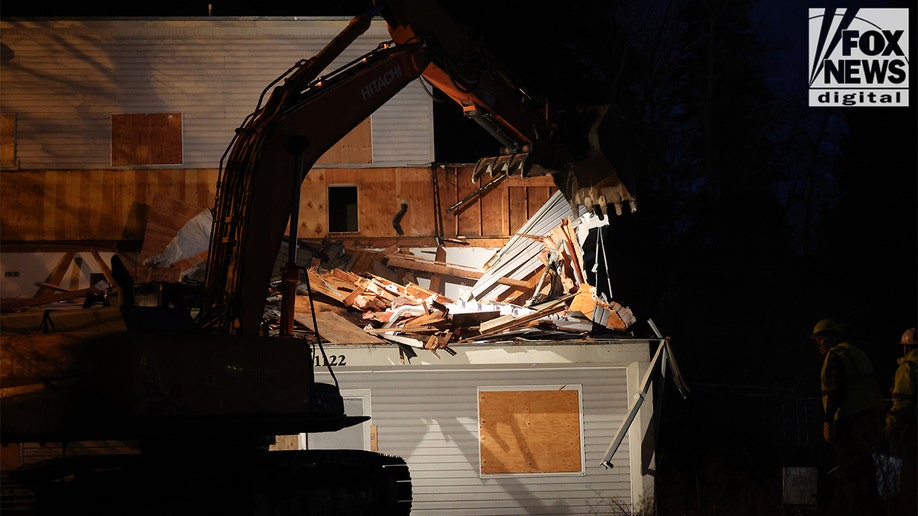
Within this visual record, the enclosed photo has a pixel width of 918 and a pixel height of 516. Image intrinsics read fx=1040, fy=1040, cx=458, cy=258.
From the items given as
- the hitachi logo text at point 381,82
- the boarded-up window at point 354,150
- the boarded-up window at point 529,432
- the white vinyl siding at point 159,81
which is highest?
the white vinyl siding at point 159,81

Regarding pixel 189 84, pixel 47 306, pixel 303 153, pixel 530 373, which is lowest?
pixel 530 373

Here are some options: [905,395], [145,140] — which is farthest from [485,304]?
[145,140]

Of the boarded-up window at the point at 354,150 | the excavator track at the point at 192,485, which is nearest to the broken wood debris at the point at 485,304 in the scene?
the boarded-up window at the point at 354,150

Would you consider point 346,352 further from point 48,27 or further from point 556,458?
point 48,27

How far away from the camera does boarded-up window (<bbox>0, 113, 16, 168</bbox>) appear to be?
19.3 meters

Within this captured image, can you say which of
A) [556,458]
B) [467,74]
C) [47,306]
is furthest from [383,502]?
[47,306]

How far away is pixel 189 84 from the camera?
19688 mm

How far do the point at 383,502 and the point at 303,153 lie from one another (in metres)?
3.48

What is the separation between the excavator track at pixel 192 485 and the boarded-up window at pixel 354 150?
10419 millimetres

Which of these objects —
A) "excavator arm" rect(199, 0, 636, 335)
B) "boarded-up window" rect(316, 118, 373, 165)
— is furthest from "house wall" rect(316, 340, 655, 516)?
"boarded-up window" rect(316, 118, 373, 165)

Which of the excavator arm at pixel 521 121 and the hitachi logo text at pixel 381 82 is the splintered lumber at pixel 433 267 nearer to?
the excavator arm at pixel 521 121

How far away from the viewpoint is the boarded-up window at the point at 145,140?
19.4 metres

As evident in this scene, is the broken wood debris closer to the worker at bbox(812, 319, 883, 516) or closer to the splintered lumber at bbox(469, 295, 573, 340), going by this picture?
the splintered lumber at bbox(469, 295, 573, 340)

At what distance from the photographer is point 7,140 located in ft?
63.7
